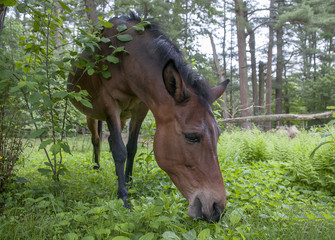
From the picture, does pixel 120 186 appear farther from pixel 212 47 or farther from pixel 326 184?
pixel 212 47

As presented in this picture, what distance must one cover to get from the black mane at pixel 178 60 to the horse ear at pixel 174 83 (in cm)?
13

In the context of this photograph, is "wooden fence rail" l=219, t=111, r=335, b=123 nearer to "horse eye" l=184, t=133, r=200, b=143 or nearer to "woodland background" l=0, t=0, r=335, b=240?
"woodland background" l=0, t=0, r=335, b=240

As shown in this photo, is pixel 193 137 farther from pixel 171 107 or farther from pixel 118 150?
pixel 118 150

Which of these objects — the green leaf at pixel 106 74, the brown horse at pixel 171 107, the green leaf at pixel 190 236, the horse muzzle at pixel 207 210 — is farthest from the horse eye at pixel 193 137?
the green leaf at pixel 106 74

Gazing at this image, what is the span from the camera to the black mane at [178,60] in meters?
2.49

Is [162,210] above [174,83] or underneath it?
underneath

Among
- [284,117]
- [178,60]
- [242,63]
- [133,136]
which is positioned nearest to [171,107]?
[178,60]

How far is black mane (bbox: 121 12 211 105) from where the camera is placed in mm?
2492

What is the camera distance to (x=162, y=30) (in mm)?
3297

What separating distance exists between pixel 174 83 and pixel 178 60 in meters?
0.39

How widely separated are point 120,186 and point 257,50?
25.6 meters

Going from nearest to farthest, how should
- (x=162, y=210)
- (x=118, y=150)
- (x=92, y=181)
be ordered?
(x=162, y=210), (x=118, y=150), (x=92, y=181)

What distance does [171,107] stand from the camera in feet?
8.09

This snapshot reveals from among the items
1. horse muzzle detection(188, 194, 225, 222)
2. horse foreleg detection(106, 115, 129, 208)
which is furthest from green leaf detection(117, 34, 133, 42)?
horse muzzle detection(188, 194, 225, 222)
